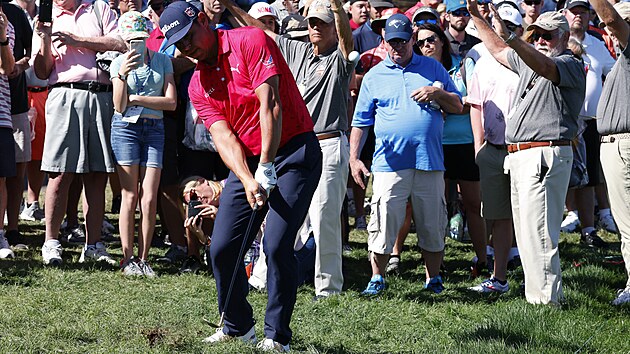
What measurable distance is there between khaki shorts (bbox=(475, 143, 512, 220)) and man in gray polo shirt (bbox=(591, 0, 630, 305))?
1.06 meters

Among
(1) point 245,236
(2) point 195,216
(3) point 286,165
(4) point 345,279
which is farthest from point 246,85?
(4) point 345,279

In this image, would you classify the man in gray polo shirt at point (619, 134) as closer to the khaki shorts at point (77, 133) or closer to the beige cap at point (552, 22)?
the beige cap at point (552, 22)

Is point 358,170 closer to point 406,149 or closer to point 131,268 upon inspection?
point 406,149

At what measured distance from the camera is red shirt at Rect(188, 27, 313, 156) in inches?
240

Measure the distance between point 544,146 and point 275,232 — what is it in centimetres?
255

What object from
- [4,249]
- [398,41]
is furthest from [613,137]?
[4,249]

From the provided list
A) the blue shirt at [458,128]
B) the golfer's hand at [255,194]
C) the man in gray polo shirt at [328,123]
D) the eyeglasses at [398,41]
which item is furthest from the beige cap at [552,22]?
the golfer's hand at [255,194]

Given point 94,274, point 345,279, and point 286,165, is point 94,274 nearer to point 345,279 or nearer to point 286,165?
point 345,279

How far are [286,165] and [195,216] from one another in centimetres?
172

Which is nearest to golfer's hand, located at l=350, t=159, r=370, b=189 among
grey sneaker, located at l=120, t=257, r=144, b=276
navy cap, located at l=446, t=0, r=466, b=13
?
grey sneaker, located at l=120, t=257, r=144, b=276

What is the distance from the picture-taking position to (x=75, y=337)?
6.45 m

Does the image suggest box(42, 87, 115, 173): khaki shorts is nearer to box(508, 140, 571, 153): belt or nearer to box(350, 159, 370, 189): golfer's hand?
box(350, 159, 370, 189): golfer's hand

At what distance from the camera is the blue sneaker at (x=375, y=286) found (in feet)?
27.4

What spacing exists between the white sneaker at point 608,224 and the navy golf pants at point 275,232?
6494 mm
